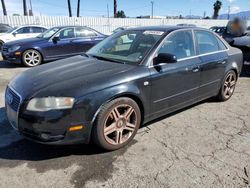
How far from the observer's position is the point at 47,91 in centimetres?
276

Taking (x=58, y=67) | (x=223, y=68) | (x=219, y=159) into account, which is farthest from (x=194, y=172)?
(x=223, y=68)

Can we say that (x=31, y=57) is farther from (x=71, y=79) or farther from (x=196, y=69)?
(x=196, y=69)

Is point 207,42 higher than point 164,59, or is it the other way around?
point 207,42

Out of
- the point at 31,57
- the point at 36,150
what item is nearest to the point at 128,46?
the point at 36,150

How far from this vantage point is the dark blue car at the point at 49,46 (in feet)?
28.1

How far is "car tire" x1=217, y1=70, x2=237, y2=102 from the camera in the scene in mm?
4857

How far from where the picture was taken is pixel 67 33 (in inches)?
370

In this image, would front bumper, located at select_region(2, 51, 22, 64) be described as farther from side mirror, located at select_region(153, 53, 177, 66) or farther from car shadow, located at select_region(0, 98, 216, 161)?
side mirror, located at select_region(153, 53, 177, 66)

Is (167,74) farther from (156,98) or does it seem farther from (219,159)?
(219,159)

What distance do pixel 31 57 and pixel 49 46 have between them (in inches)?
29.9

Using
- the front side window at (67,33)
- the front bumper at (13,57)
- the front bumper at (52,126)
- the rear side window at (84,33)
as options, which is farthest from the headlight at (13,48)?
the front bumper at (52,126)

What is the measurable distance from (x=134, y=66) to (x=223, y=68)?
87.5 inches

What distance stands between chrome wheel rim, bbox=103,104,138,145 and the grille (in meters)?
1.06

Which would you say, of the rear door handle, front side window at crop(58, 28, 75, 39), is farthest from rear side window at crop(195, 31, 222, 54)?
front side window at crop(58, 28, 75, 39)
